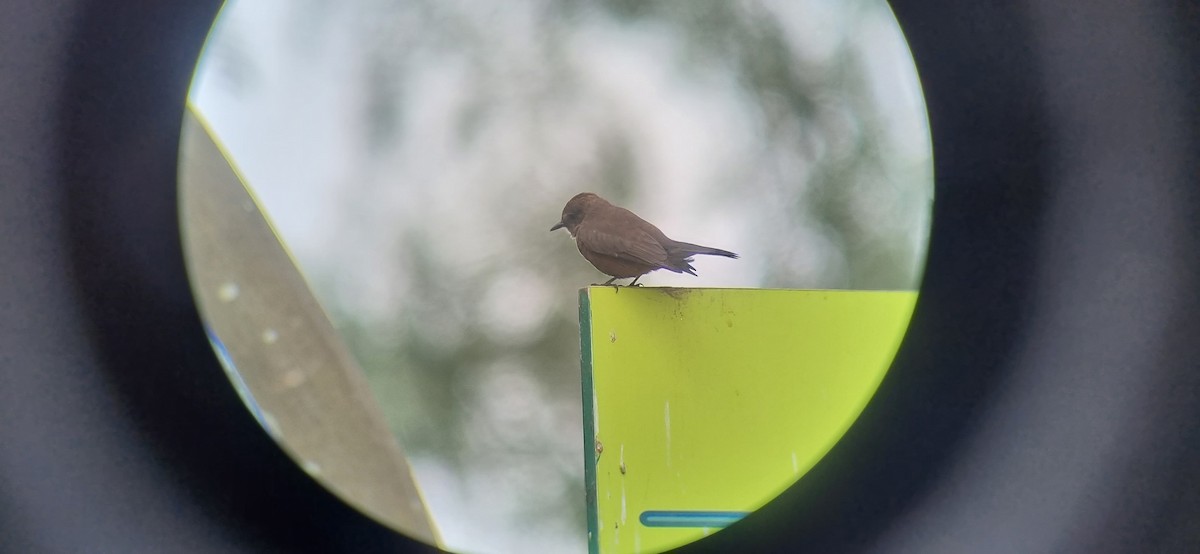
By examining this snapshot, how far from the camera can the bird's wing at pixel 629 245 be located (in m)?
2.75

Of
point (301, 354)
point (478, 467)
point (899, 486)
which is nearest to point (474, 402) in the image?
point (478, 467)

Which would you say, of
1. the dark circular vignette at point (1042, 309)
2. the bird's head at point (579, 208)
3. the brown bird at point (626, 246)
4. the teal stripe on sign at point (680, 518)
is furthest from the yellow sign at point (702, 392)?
the bird's head at point (579, 208)

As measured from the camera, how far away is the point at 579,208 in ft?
10.7

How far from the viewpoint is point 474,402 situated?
6430 mm

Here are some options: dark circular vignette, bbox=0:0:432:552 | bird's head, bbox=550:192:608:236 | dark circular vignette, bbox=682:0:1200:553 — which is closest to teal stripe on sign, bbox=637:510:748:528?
dark circular vignette, bbox=682:0:1200:553

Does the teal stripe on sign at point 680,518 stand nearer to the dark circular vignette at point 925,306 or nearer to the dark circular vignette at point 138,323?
the dark circular vignette at point 925,306

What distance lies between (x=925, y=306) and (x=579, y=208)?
1778 millimetres

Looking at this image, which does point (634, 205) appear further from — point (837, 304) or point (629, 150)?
point (837, 304)

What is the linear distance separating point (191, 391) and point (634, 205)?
13.9ft

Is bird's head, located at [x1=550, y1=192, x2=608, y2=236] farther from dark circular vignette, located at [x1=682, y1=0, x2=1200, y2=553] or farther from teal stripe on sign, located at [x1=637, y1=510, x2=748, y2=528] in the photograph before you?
dark circular vignette, located at [x1=682, y1=0, x2=1200, y2=553]

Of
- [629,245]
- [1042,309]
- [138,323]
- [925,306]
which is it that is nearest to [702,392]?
[925,306]

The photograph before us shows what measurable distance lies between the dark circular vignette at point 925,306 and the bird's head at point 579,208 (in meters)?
1.65

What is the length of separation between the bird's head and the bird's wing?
0.59 ft

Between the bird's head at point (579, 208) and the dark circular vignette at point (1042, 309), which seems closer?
the dark circular vignette at point (1042, 309)
